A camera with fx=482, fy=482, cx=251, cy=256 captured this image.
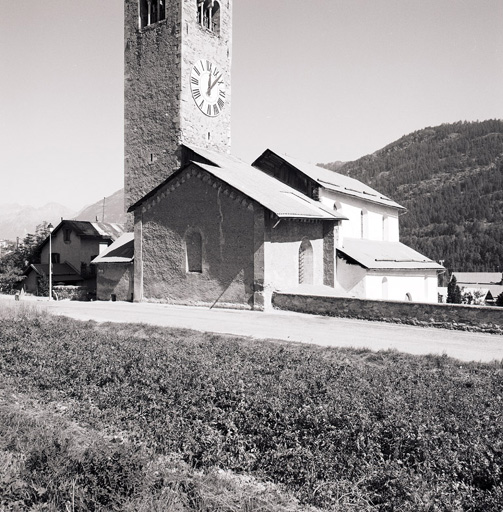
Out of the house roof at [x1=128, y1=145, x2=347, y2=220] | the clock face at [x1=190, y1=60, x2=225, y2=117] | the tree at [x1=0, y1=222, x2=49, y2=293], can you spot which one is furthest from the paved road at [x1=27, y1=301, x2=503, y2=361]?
the tree at [x1=0, y1=222, x2=49, y2=293]

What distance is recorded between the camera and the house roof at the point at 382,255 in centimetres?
2867

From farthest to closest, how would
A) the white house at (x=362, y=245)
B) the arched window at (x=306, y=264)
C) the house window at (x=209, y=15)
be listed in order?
the house window at (x=209, y=15) < the white house at (x=362, y=245) < the arched window at (x=306, y=264)

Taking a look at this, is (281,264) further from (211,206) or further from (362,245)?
(362,245)

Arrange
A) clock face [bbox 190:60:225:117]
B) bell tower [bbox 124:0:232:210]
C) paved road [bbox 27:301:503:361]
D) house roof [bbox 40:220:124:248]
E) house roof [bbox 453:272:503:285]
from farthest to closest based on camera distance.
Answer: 1. house roof [bbox 453:272:503:285]
2. house roof [bbox 40:220:124:248]
3. clock face [bbox 190:60:225:117]
4. bell tower [bbox 124:0:232:210]
5. paved road [bbox 27:301:503:361]

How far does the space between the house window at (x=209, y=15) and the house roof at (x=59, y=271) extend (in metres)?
22.6

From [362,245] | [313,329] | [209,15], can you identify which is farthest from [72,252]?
[313,329]

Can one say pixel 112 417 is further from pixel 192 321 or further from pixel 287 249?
pixel 287 249

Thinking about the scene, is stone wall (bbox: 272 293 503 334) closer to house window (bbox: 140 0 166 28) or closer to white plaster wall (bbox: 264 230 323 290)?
white plaster wall (bbox: 264 230 323 290)

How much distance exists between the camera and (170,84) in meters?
30.0

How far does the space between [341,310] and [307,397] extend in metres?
11.8

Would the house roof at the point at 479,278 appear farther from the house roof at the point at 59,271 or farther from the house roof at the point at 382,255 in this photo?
the house roof at the point at 59,271

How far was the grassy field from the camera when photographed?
20.7 feet

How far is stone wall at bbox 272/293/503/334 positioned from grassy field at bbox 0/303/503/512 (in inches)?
220

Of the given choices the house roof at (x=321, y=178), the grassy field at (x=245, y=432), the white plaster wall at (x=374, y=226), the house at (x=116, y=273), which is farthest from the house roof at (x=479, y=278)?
the grassy field at (x=245, y=432)
